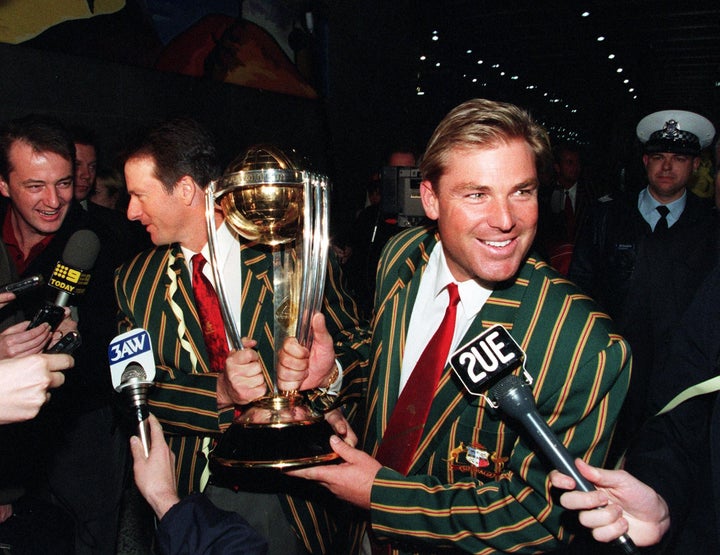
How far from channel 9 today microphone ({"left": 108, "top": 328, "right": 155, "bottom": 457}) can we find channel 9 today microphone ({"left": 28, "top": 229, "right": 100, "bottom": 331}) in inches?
23.8

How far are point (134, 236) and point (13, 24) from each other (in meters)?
1.51

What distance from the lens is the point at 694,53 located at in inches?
534

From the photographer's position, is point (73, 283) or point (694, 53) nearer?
point (73, 283)

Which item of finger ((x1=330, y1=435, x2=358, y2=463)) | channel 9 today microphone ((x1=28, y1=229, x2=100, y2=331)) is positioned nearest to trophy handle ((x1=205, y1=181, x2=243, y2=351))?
finger ((x1=330, y1=435, x2=358, y2=463))

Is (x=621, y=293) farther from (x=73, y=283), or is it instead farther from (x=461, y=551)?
(x=73, y=283)

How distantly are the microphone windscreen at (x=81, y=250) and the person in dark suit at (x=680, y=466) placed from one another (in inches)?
70.3

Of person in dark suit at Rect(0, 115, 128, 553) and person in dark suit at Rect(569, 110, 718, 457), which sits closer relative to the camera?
person in dark suit at Rect(0, 115, 128, 553)

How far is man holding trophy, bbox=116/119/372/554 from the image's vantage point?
1655 millimetres

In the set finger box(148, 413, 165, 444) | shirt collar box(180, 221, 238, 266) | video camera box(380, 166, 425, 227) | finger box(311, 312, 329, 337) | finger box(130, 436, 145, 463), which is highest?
video camera box(380, 166, 425, 227)

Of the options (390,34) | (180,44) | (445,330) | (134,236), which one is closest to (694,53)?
(390,34)

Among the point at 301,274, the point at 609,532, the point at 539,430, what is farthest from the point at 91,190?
the point at 609,532

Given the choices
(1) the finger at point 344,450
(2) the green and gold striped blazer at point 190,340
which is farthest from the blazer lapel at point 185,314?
(1) the finger at point 344,450

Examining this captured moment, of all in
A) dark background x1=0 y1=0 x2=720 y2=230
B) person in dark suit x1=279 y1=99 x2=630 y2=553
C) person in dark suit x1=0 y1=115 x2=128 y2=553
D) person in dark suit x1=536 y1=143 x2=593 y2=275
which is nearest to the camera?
person in dark suit x1=279 y1=99 x2=630 y2=553

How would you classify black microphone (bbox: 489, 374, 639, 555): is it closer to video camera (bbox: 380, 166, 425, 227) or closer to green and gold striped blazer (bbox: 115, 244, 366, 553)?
green and gold striped blazer (bbox: 115, 244, 366, 553)
